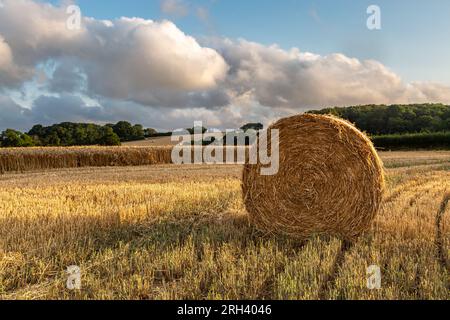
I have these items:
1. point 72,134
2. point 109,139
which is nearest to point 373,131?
point 109,139

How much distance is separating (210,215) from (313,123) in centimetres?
239

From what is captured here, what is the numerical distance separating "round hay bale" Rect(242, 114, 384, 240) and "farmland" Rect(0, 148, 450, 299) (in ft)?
0.99

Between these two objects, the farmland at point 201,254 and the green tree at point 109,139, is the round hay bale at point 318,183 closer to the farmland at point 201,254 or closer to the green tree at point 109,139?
the farmland at point 201,254

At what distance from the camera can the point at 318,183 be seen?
604cm

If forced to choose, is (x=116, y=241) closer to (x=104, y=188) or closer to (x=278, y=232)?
(x=278, y=232)

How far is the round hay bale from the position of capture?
19.3 ft

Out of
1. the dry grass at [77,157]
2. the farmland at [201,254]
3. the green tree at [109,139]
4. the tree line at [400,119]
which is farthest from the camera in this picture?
the tree line at [400,119]

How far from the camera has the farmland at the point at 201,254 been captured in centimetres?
378

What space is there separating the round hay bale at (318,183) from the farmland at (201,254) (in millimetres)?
301

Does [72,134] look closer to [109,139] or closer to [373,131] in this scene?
[109,139]

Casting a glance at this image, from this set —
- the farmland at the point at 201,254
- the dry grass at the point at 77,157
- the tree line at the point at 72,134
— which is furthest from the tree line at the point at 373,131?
the farmland at the point at 201,254

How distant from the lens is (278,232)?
602 centimetres

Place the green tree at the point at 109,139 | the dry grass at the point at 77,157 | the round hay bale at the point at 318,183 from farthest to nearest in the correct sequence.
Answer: the green tree at the point at 109,139 < the dry grass at the point at 77,157 < the round hay bale at the point at 318,183

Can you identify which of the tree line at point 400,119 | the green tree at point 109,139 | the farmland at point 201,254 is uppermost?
the tree line at point 400,119
